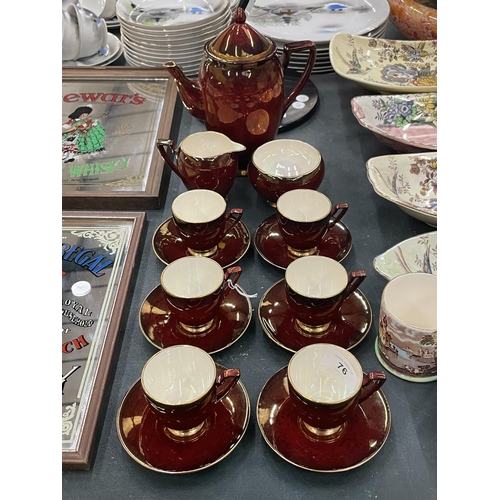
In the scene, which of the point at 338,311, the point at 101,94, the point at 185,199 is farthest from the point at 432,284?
the point at 101,94

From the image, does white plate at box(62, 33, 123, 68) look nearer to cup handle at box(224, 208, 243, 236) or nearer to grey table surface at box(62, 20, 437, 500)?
grey table surface at box(62, 20, 437, 500)

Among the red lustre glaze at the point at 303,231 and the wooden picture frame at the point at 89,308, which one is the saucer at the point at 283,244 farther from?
the wooden picture frame at the point at 89,308

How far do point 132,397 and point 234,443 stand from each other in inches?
5.6

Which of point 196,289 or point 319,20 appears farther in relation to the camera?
point 319,20

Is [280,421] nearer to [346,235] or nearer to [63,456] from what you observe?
[63,456]

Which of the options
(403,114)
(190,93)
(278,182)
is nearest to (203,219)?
(278,182)

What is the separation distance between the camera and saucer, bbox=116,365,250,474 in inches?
23.8

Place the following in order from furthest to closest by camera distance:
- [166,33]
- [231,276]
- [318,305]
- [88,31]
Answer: [88,31] < [166,33] < [231,276] < [318,305]

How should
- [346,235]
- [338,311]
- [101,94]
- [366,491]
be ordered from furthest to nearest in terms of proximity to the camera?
[101,94], [346,235], [338,311], [366,491]

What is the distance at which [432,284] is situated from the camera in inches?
28.9

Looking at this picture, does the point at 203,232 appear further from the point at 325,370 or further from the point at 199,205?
the point at 325,370

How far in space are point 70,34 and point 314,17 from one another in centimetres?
61

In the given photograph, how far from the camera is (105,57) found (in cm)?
136

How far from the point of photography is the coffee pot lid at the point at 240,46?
89cm
